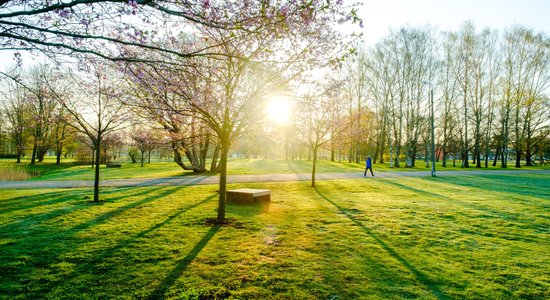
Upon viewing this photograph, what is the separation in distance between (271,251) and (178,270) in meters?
1.84

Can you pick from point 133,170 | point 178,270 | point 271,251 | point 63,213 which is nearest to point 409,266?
point 271,251

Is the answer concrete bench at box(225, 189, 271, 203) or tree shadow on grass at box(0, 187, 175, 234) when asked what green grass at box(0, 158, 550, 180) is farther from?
concrete bench at box(225, 189, 271, 203)

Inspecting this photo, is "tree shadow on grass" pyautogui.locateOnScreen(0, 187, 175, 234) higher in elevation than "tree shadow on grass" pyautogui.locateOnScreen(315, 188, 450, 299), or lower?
lower

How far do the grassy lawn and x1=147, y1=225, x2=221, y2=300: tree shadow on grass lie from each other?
0.7 inches

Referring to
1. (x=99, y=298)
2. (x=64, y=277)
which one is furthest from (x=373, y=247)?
(x=64, y=277)

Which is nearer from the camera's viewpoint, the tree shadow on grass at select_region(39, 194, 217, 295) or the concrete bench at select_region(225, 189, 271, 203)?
the tree shadow on grass at select_region(39, 194, 217, 295)

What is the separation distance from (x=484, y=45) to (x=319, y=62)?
1599 inches

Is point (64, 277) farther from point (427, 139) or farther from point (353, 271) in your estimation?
point (427, 139)

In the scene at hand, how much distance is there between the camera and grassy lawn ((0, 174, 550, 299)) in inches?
165

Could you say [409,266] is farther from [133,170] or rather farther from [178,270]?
[133,170]

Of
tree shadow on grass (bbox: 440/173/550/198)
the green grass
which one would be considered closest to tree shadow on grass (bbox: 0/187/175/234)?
the green grass

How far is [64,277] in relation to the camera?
14.5ft

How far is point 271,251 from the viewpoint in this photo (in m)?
5.75

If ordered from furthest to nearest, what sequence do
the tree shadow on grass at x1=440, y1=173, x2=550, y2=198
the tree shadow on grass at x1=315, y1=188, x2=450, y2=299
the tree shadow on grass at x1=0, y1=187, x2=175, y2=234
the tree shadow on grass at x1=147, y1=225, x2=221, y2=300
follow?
the tree shadow on grass at x1=440, y1=173, x2=550, y2=198
the tree shadow on grass at x1=0, y1=187, x2=175, y2=234
the tree shadow on grass at x1=315, y1=188, x2=450, y2=299
the tree shadow on grass at x1=147, y1=225, x2=221, y2=300
